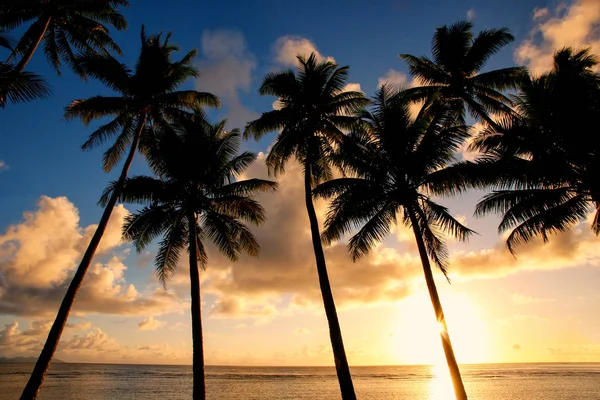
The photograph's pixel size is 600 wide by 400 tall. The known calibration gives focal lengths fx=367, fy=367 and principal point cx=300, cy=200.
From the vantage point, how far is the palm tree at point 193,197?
1631cm

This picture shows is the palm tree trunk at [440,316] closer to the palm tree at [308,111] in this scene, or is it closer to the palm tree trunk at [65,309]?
the palm tree at [308,111]

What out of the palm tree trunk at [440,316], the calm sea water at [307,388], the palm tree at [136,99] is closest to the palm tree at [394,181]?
the palm tree trunk at [440,316]

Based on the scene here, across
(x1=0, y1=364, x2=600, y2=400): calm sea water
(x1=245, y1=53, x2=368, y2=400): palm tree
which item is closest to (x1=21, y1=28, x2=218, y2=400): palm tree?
(x1=245, y1=53, x2=368, y2=400): palm tree

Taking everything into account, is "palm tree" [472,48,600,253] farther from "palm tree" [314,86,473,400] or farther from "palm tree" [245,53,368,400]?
"palm tree" [245,53,368,400]

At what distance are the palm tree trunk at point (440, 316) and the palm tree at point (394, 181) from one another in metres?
0.04

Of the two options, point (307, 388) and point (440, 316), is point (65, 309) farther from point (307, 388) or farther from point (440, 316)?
point (307, 388)

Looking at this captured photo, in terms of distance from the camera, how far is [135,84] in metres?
17.6

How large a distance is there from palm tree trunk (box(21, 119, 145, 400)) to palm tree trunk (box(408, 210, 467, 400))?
12.5m

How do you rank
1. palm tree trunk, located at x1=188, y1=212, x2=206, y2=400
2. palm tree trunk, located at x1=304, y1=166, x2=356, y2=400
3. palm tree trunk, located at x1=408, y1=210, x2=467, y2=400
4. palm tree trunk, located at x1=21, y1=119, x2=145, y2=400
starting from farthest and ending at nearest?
palm tree trunk, located at x1=188, y1=212, x2=206, y2=400 < palm tree trunk, located at x1=304, y1=166, x2=356, y2=400 < palm tree trunk, located at x1=21, y1=119, x2=145, y2=400 < palm tree trunk, located at x1=408, y1=210, x2=467, y2=400

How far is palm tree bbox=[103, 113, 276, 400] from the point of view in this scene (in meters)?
16.3

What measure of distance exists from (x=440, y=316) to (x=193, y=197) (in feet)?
36.9

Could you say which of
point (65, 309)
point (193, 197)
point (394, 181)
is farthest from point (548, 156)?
point (65, 309)

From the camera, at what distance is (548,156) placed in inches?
484

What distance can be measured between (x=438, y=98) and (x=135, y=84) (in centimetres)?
1561
